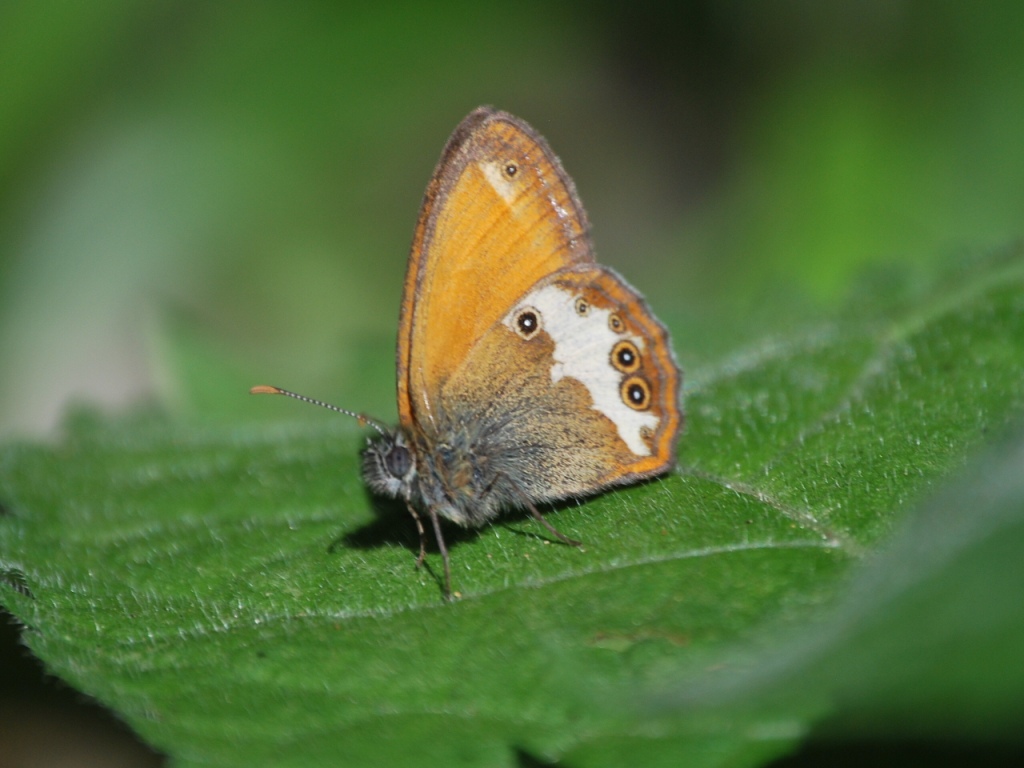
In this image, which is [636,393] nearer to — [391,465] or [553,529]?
[553,529]

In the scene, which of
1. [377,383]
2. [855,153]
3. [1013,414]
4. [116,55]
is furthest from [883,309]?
[116,55]

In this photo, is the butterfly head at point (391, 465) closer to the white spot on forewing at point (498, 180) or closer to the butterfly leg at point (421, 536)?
the butterfly leg at point (421, 536)

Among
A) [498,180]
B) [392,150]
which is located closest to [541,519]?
[498,180]

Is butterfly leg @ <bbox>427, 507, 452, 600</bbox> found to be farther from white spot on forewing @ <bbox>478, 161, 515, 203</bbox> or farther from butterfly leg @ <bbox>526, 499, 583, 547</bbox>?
white spot on forewing @ <bbox>478, 161, 515, 203</bbox>

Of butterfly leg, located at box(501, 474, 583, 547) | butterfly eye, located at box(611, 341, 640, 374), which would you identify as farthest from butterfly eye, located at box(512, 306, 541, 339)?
butterfly leg, located at box(501, 474, 583, 547)

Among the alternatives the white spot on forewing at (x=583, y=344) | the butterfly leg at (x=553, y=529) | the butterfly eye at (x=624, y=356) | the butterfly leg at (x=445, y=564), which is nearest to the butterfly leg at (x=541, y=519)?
the butterfly leg at (x=553, y=529)

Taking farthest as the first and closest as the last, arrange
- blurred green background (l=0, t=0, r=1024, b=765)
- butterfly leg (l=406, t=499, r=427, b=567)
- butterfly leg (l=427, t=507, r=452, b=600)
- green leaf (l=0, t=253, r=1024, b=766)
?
blurred green background (l=0, t=0, r=1024, b=765) → butterfly leg (l=406, t=499, r=427, b=567) → butterfly leg (l=427, t=507, r=452, b=600) → green leaf (l=0, t=253, r=1024, b=766)

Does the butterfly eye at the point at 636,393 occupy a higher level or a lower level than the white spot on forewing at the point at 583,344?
lower
